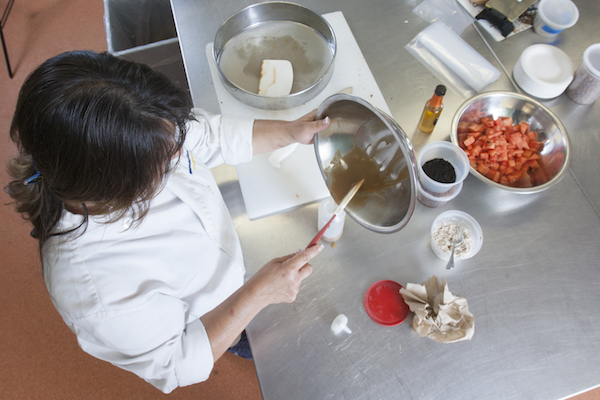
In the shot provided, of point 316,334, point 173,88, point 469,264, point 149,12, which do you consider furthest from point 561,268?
point 149,12

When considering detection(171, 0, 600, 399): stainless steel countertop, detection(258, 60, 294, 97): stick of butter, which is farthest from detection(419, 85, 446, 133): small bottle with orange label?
detection(258, 60, 294, 97): stick of butter

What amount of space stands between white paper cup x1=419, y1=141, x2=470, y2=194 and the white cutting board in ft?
0.78

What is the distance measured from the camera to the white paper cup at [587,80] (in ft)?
3.71

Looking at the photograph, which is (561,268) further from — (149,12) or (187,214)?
(149,12)

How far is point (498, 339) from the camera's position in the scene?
0.92 m

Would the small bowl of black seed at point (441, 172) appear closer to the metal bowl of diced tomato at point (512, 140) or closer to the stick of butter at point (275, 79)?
the metal bowl of diced tomato at point (512, 140)

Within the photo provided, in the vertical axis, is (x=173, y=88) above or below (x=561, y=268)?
above

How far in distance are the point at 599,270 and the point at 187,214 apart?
3.63 ft

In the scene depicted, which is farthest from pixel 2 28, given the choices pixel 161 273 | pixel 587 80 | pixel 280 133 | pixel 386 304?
pixel 587 80

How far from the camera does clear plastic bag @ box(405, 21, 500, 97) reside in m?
1.24

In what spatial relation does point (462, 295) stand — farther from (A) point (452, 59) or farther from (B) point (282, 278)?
(A) point (452, 59)

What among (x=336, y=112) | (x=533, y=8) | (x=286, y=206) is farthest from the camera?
(x=533, y=8)

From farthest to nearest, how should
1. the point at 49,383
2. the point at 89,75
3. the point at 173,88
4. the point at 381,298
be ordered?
the point at 49,383
the point at 381,298
the point at 173,88
the point at 89,75

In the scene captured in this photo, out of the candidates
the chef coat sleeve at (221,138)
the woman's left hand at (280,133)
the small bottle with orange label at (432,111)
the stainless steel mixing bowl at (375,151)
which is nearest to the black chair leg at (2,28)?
the chef coat sleeve at (221,138)
